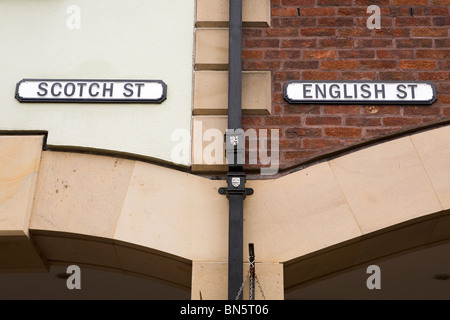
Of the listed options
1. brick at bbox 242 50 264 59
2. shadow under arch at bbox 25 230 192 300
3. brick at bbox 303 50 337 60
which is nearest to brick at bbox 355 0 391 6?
brick at bbox 303 50 337 60

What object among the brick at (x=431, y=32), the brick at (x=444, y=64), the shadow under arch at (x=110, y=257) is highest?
the brick at (x=431, y=32)

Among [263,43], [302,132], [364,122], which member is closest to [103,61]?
[263,43]

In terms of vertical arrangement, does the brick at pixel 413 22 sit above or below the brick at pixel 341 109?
above

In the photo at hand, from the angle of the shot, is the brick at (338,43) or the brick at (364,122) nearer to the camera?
the brick at (364,122)

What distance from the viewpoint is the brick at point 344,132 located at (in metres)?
4.18

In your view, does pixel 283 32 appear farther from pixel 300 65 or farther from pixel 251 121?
pixel 251 121

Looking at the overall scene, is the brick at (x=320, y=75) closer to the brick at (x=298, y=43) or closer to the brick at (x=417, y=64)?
the brick at (x=298, y=43)

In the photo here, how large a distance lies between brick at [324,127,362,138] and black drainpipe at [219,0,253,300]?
58 cm

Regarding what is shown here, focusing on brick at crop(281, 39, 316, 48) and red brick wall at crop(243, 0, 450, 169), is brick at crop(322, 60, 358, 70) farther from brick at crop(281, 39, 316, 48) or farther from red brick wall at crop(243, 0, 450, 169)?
brick at crop(281, 39, 316, 48)

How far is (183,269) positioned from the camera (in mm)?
4055

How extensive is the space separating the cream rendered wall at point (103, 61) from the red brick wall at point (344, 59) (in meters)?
0.48

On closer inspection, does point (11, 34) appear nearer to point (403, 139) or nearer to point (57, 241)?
point (57, 241)

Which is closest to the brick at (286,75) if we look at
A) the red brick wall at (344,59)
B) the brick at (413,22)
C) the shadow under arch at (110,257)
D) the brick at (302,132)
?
the red brick wall at (344,59)

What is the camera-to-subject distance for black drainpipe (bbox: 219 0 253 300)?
3.81 metres
